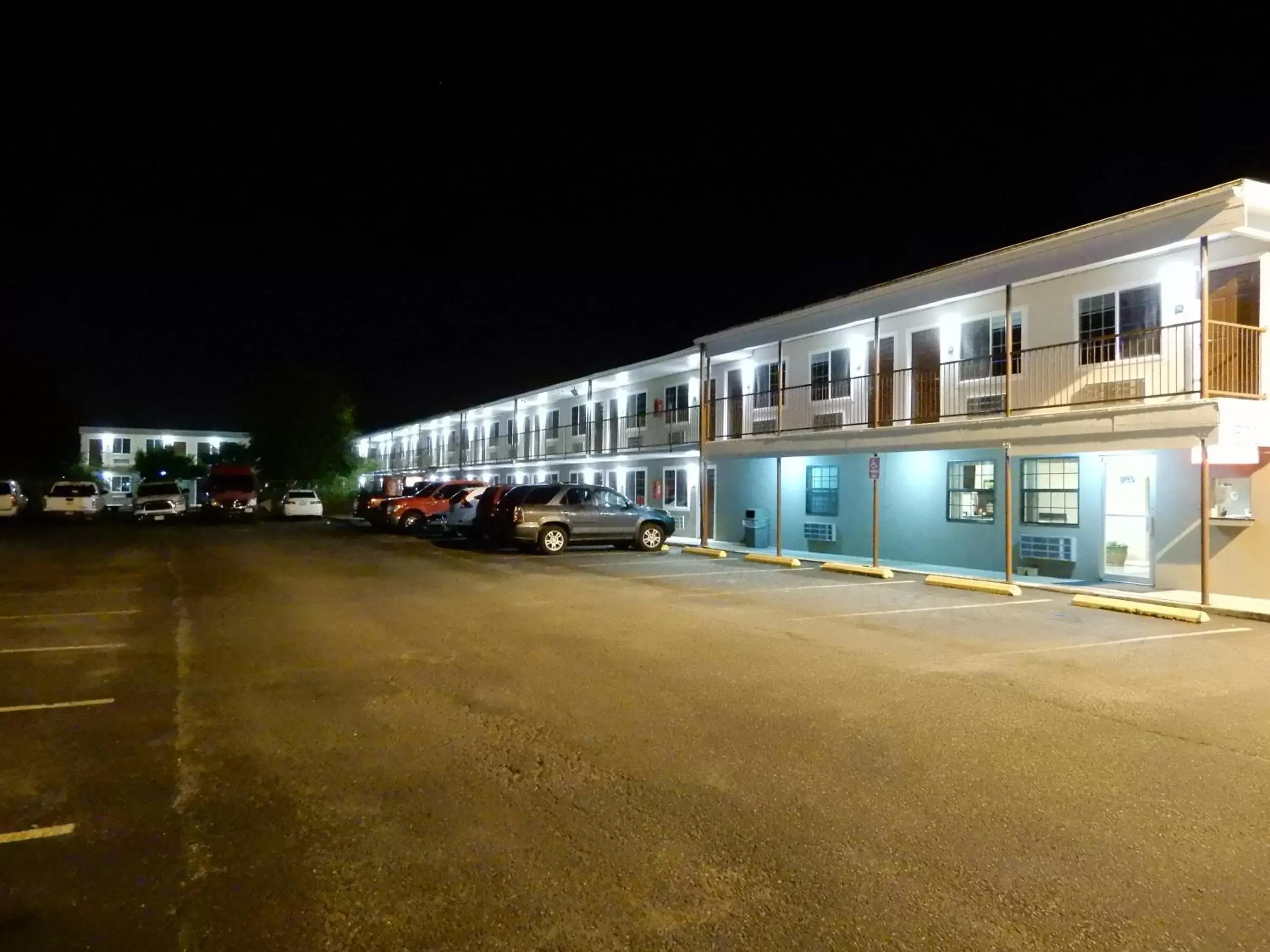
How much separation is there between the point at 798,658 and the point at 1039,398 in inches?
400

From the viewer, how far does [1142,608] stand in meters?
12.0

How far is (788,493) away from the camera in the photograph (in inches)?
905

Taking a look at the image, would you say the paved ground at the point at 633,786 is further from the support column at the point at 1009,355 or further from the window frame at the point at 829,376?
the window frame at the point at 829,376

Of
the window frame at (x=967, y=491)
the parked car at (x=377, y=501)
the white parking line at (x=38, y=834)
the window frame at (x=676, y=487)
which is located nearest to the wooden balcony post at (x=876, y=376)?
the window frame at (x=967, y=491)

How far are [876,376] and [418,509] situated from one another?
57.9 ft

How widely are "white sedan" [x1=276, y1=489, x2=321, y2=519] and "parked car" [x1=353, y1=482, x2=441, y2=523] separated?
9953 mm

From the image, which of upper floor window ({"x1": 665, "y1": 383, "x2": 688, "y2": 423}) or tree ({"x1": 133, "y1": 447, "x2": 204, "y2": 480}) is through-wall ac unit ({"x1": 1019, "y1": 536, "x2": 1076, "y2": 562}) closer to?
upper floor window ({"x1": 665, "y1": 383, "x2": 688, "y2": 423})

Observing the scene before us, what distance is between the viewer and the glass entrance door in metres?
15.4

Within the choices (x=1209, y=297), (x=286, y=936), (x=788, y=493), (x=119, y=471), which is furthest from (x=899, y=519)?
(x=119, y=471)

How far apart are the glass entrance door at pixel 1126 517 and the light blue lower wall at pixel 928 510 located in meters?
Result: 0.27

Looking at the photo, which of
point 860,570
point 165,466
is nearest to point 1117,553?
point 860,570

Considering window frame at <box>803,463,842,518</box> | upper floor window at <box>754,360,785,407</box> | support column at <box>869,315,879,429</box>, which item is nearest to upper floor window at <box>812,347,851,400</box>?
upper floor window at <box>754,360,785,407</box>

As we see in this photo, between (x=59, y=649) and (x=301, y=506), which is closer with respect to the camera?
(x=59, y=649)

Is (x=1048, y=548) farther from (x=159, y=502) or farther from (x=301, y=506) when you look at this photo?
(x=301, y=506)
